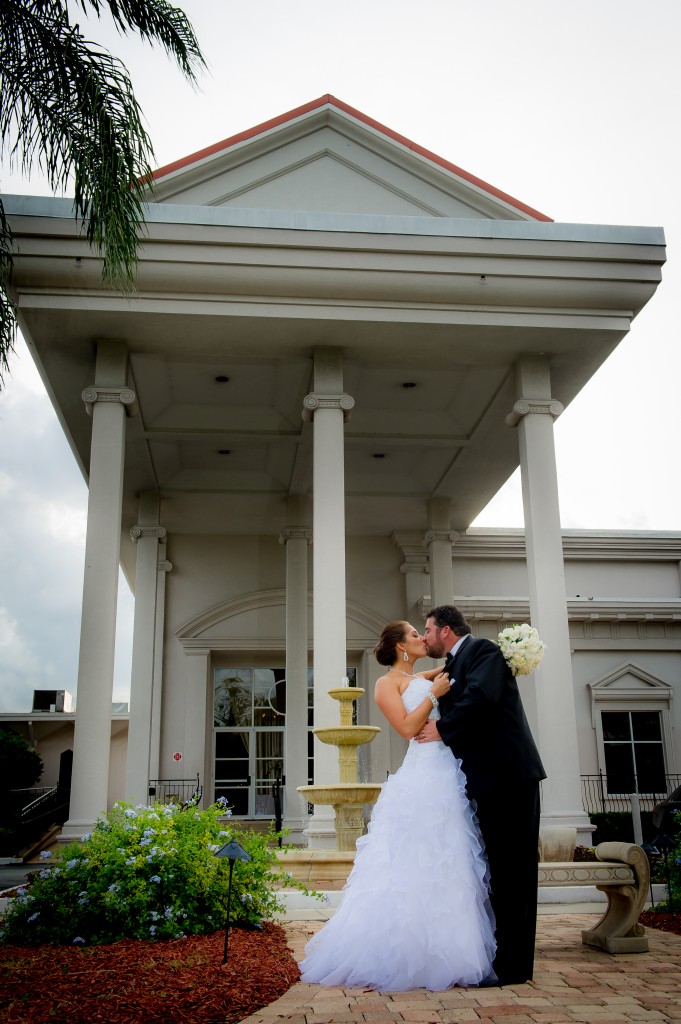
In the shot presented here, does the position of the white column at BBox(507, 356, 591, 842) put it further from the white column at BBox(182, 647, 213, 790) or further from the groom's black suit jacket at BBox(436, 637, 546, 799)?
the white column at BBox(182, 647, 213, 790)

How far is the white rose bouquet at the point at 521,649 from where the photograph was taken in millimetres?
5410

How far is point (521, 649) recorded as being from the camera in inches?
214

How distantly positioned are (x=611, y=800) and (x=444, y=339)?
384 inches

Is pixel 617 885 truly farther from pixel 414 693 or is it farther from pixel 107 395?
pixel 107 395

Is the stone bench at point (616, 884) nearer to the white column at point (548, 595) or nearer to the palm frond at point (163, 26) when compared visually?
the white column at point (548, 595)

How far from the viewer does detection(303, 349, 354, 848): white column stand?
36.7 feet

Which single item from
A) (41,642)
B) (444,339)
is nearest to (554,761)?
(444,339)

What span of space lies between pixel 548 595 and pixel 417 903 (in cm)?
734

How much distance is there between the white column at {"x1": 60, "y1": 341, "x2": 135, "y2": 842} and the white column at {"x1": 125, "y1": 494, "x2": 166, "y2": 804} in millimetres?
5793

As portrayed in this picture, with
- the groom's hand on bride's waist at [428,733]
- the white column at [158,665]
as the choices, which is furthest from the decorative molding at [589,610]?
the groom's hand on bride's waist at [428,733]

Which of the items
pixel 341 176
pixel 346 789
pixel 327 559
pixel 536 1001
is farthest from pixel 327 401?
pixel 536 1001

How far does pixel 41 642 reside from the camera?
57.9 m

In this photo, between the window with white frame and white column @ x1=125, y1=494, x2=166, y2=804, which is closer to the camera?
white column @ x1=125, y1=494, x2=166, y2=804

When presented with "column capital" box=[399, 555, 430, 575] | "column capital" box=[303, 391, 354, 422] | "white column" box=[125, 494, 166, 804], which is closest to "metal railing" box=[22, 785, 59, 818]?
"white column" box=[125, 494, 166, 804]
